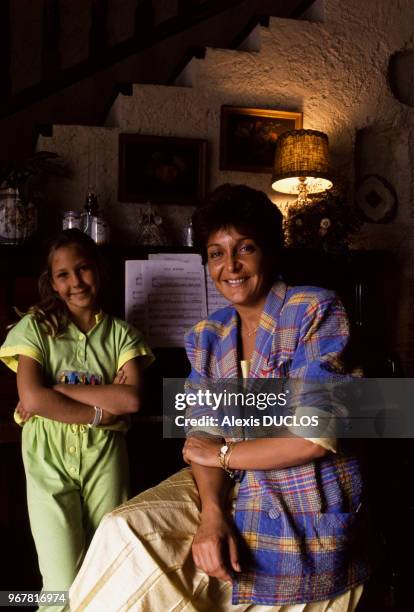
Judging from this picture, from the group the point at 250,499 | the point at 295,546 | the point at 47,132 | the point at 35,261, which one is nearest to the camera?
the point at 295,546

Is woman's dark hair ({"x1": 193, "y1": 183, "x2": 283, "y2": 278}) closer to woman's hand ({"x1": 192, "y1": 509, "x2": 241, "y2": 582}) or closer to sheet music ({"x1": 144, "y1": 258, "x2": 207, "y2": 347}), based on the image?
woman's hand ({"x1": 192, "y1": 509, "x2": 241, "y2": 582})

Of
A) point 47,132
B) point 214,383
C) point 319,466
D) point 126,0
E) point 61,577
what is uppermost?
point 126,0

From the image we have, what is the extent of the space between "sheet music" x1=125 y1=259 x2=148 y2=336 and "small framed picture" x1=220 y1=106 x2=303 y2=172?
3.19 feet

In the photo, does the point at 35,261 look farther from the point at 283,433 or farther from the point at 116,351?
the point at 283,433

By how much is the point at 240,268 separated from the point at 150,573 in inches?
33.4

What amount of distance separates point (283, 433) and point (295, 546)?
27 cm

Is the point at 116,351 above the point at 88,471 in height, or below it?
above

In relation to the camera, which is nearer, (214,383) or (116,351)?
(214,383)

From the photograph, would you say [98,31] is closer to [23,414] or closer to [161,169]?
[161,169]

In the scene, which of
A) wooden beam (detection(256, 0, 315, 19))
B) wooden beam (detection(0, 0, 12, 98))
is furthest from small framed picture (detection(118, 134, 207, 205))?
wooden beam (detection(256, 0, 315, 19))

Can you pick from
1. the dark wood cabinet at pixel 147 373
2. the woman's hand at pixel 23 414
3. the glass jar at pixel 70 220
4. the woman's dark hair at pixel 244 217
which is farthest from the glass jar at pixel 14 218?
the woman's dark hair at pixel 244 217

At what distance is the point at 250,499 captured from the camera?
1.46 meters

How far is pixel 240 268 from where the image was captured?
1652mm

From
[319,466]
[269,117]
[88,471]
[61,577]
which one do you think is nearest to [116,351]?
[88,471]
